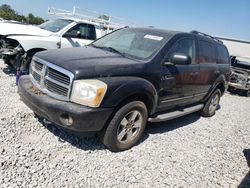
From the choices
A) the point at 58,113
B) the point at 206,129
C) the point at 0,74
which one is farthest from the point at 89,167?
the point at 0,74

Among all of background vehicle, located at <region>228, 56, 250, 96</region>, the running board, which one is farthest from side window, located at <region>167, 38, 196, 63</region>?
background vehicle, located at <region>228, 56, 250, 96</region>

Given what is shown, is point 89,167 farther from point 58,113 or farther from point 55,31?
point 55,31

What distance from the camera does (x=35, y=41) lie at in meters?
6.57

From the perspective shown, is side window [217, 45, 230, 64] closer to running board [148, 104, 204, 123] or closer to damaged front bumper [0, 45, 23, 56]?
running board [148, 104, 204, 123]

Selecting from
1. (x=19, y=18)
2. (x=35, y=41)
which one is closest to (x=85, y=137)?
(x=35, y=41)

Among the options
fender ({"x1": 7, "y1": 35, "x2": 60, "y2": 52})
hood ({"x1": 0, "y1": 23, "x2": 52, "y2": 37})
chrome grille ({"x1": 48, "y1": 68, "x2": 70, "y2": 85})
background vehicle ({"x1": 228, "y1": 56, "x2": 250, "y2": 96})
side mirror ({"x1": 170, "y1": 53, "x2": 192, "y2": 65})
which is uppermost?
side mirror ({"x1": 170, "y1": 53, "x2": 192, "y2": 65})

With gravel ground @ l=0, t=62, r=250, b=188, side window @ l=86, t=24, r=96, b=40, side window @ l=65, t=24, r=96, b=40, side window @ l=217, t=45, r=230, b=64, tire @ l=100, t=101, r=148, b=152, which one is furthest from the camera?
side window @ l=86, t=24, r=96, b=40

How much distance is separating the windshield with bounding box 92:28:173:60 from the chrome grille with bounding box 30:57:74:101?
4.18 ft

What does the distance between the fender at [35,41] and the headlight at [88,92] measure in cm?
401

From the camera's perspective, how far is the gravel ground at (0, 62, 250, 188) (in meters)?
3.03

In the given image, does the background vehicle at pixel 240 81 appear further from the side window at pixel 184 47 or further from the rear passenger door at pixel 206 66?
the side window at pixel 184 47

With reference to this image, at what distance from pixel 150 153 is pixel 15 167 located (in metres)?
2.02

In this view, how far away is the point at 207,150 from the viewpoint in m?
4.55

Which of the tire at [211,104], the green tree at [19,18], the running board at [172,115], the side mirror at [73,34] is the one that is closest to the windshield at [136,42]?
the running board at [172,115]
